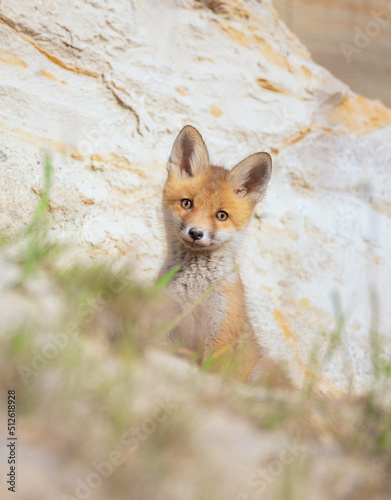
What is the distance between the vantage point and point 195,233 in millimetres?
2885

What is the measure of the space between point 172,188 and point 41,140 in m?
1.06

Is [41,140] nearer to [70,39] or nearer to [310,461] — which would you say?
[70,39]

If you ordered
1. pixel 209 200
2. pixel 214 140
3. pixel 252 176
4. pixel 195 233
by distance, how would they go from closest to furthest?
pixel 195 233
pixel 209 200
pixel 252 176
pixel 214 140

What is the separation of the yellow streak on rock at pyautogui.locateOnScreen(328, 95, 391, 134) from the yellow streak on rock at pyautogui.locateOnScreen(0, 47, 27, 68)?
2.55m

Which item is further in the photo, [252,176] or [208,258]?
[252,176]

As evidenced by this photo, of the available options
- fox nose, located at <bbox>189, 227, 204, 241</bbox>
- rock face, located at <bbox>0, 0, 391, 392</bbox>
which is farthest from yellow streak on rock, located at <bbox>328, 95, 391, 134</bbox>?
fox nose, located at <bbox>189, 227, 204, 241</bbox>

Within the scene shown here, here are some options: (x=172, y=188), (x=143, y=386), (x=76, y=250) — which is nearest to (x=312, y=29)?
(x=172, y=188)

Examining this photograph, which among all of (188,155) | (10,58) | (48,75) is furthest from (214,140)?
(10,58)

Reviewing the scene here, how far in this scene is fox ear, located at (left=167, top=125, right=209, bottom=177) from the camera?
318cm

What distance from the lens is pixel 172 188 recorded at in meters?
3.22

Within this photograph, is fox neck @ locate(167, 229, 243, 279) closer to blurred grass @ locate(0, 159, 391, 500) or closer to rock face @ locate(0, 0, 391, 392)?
rock face @ locate(0, 0, 391, 392)

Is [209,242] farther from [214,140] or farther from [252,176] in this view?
[214,140]

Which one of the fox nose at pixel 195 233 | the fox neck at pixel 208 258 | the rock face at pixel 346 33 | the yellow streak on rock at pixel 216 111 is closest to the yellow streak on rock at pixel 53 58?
the yellow streak on rock at pixel 216 111

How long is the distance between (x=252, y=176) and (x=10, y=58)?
189cm
